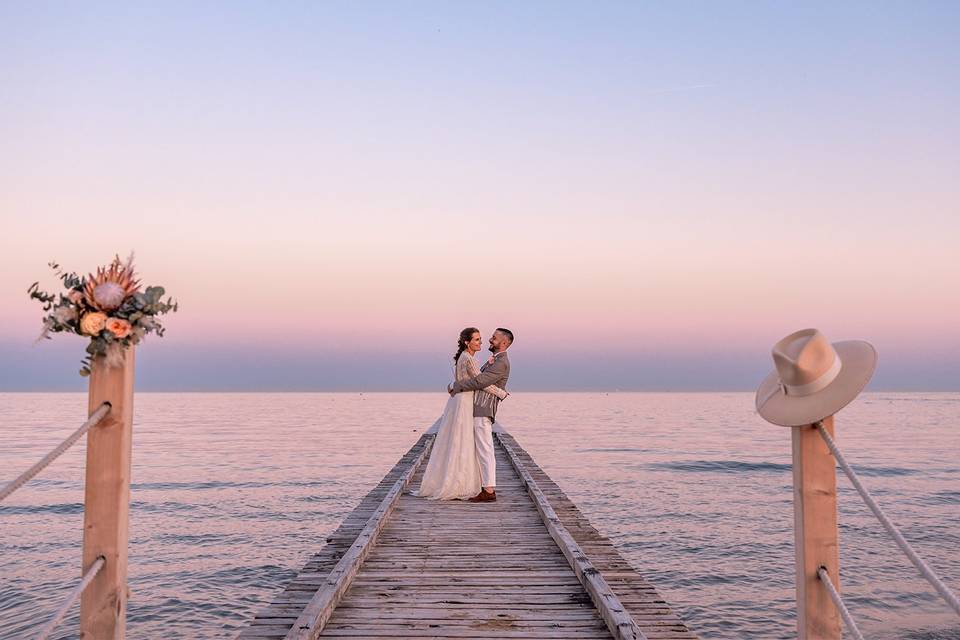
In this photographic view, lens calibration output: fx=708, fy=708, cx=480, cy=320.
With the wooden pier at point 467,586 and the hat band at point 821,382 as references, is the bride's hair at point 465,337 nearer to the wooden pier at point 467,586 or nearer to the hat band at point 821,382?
the wooden pier at point 467,586

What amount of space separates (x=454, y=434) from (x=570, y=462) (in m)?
20.0

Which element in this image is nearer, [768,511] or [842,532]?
[842,532]

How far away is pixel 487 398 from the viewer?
32.9 ft

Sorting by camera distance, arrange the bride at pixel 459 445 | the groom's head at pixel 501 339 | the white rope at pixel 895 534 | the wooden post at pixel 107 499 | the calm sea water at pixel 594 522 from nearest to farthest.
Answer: the white rope at pixel 895 534 → the wooden post at pixel 107 499 → the groom's head at pixel 501 339 → the bride at pixel 459 445 → the calm sea water at pixel 594 522

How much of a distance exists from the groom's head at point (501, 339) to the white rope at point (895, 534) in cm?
658

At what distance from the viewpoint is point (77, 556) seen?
43.2ft

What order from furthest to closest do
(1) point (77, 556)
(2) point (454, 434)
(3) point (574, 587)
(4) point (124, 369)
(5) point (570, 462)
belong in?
(5) point (570, 462) < (1) point (77, 556) < (2) point (454, 434) < (3) point (574, 587) < (4) point (124, 369)

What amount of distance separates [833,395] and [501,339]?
6727 millimetres

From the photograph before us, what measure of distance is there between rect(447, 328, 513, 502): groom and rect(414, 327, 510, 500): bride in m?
0.09

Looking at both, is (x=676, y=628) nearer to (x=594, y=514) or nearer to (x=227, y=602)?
(x=227, y=602)

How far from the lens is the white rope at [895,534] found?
2.63 meters

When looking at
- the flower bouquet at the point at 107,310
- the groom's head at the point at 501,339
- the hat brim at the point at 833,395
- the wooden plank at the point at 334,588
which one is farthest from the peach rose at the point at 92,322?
the groom's head at the point at 501,339

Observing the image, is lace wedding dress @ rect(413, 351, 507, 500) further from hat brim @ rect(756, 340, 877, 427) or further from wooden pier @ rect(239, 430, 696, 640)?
hat brim @ rect(756, 340, 877, 427)

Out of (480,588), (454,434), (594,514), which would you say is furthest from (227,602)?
(594,514)
